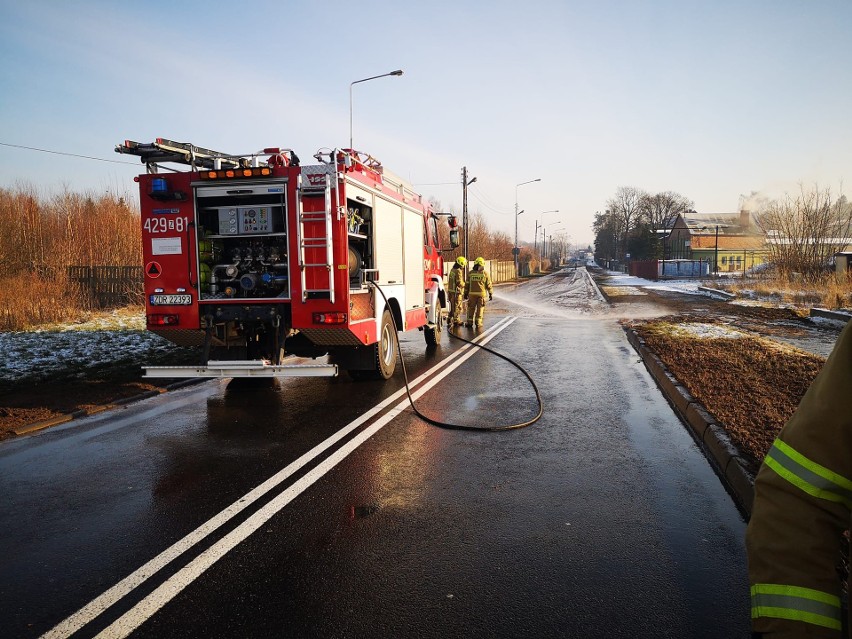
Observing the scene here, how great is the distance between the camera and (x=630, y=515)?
407cm

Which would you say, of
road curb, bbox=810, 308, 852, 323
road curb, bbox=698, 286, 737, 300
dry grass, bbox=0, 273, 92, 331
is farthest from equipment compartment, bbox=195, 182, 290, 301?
road curb, bbox=698, 286, 737, 300

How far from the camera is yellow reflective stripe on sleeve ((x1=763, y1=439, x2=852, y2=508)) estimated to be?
4.46 ft

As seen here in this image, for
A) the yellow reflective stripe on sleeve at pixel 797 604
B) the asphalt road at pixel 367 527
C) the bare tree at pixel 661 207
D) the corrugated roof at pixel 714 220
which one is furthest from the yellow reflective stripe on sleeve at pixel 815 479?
the bare tree at pixel 661 207

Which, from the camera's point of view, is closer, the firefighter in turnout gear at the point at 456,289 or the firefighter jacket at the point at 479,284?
the firefighter jacket at the point at 479,284

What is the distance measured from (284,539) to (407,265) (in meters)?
7.19

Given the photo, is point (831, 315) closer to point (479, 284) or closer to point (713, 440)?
point (479, 284)

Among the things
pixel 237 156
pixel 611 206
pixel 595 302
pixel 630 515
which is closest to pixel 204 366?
pixel 237 156

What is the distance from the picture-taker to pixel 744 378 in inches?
320

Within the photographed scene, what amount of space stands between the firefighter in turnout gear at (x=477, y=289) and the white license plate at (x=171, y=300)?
9237 mm

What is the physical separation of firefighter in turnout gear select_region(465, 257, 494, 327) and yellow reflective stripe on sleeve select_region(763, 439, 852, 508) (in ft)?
46.6

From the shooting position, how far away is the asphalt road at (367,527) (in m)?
2.87

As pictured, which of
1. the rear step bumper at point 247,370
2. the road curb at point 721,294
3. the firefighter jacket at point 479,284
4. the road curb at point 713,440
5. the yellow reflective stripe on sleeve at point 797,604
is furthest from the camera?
the road curb at point 721,294

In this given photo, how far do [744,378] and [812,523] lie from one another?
7.58 meters

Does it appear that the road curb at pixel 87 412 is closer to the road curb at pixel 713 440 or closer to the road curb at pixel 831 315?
the road curb at pixel 713 440
